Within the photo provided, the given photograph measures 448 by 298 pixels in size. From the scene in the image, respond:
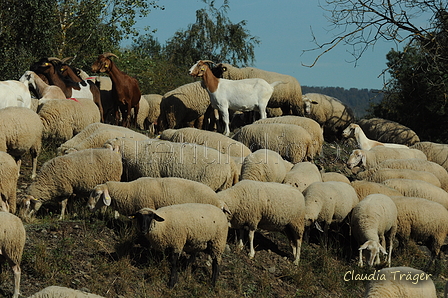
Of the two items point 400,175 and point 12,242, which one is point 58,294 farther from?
point 400,175

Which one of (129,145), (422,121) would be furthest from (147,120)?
(422,121)

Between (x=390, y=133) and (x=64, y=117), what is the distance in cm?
1202

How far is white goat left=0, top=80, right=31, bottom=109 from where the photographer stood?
11.5 meters

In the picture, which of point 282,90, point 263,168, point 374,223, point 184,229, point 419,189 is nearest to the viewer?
point 184,229

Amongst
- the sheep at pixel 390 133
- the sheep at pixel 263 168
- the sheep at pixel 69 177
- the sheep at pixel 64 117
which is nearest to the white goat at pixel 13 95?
the sheep at pixel 64 117

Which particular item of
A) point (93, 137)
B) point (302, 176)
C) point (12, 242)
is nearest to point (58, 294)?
point (12, 242)

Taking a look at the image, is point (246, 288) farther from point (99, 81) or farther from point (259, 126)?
point (99, 81)

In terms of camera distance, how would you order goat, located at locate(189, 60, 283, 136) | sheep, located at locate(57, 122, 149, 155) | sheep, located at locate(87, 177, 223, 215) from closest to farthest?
sheep, located at locate(87, 177, 223, 215) < sheep, located at locate(57, 122, 149, 155) < goat, located at locate(189, 60, 283, 136)

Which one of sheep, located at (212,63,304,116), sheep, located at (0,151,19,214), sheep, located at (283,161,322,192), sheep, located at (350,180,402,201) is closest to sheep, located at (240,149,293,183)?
sheep, located at (283,161,322,192)

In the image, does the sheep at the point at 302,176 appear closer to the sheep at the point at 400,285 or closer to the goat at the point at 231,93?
the sheep at the point at 400,285

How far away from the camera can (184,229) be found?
7.19 meters

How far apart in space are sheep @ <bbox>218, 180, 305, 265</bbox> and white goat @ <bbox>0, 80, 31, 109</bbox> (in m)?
5.57

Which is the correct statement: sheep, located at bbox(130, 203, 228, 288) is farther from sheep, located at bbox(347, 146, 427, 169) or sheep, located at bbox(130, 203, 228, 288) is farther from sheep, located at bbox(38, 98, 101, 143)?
sheep, located at bbox(347, 146, 427, 169)

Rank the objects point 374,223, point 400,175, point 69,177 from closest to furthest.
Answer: point 69,177 → point 374,223 → point 400,175
